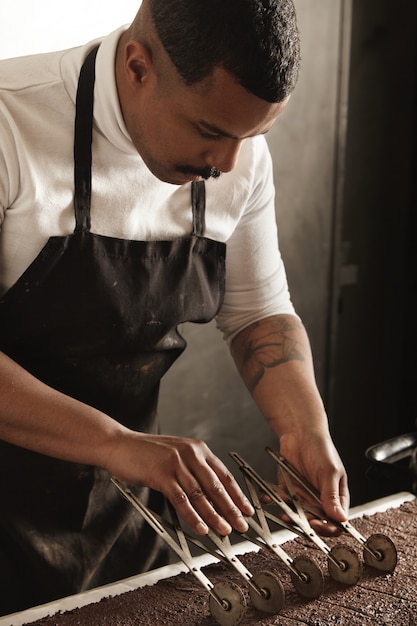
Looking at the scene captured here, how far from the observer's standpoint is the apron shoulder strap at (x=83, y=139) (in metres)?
1.73

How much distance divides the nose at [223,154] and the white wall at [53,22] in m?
1.05

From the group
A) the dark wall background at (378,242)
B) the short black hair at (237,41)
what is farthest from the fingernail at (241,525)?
the dark wall background at (378,242)

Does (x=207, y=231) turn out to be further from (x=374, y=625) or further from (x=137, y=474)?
(x=374, y=625)

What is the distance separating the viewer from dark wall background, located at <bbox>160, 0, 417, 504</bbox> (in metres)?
3.21

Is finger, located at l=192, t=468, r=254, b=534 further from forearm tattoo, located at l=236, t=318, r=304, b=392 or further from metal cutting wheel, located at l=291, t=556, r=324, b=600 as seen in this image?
forearm tattoo, located at l=236, t=318, r=304, b=392

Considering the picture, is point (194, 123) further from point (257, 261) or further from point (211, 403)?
point (211, 403)

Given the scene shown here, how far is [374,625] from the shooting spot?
1.43 metres

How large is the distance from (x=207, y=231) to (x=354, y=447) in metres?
2.14

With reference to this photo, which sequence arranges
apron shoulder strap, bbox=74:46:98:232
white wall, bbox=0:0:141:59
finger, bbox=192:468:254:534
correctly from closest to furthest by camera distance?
1. finger, bbox=192:468:254:534
2. apron shoulder strap, bbox=74:46:98:232
3. white wall, bbox=0:0:141:59

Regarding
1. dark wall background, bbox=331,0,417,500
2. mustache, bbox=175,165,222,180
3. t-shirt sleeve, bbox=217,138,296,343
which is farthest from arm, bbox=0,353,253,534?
dark wall background, bbox=331,0,417,500

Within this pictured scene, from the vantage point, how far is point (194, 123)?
5.20 feet

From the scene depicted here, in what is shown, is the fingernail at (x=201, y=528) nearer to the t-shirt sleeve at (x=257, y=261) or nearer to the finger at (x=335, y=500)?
the finger at (x=335, y=500)

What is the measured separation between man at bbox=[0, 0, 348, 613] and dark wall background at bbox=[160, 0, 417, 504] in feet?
3.44

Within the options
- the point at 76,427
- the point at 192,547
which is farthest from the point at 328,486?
the point at 192,547
